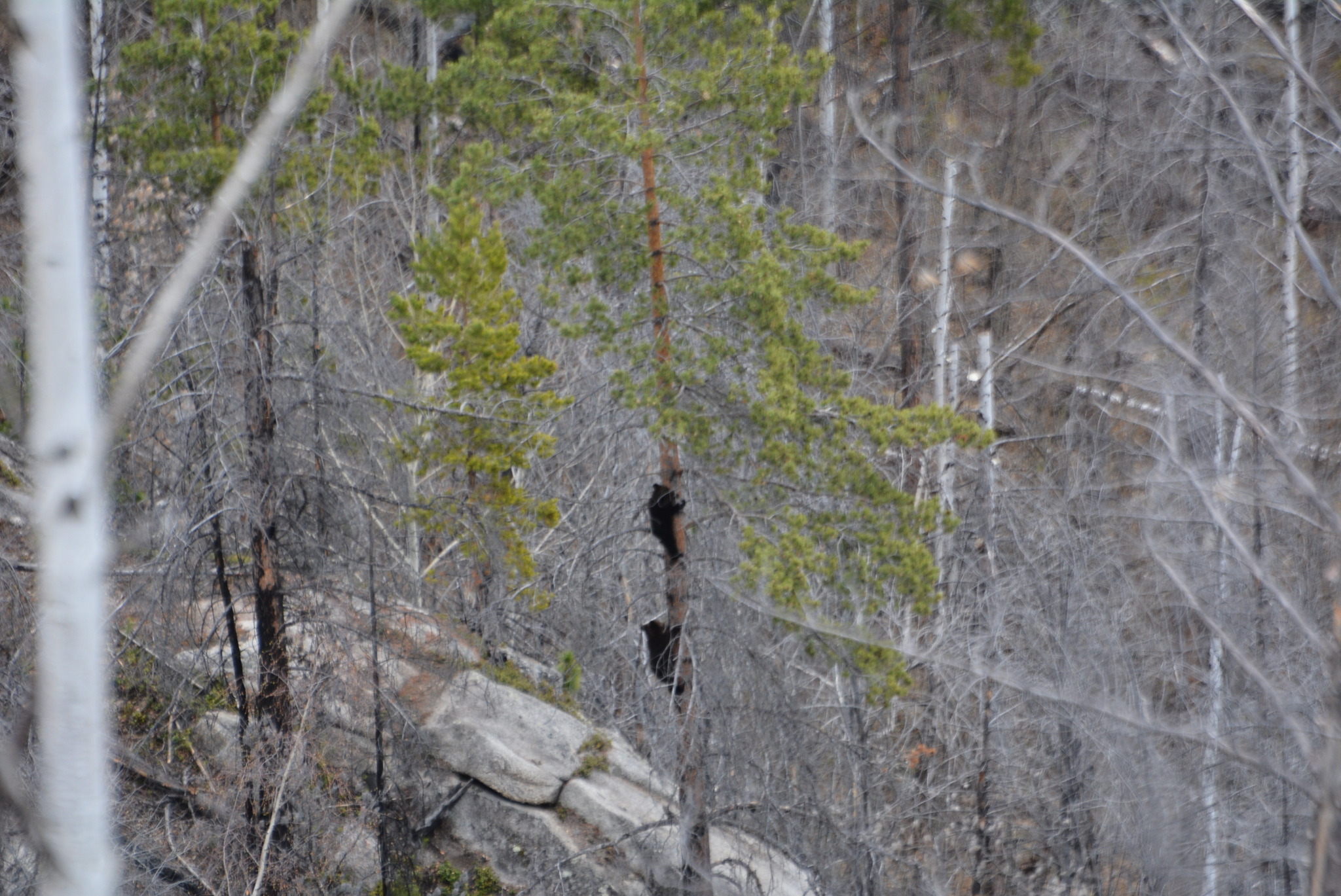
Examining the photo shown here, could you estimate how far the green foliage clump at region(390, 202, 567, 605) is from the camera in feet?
28.9

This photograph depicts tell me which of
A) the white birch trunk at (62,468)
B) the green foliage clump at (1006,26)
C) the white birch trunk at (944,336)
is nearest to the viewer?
the white birch trunk at (62,468)

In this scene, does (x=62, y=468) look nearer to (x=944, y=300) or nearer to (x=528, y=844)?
(x=528, y=844)

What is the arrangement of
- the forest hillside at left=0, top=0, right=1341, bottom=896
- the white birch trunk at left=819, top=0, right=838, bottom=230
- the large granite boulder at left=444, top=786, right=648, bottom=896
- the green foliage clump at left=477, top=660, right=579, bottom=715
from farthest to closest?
the white birch trunk at left=819, top=0, right=838, bottom=230, the green foliage clump at left=477, top=660, right=579, bottom=715, the large granite boulder at left=444, top=786, right=648, bottom=896, the forest hillside at left=0, top=0, right=1341, bottom=896

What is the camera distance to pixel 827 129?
1731cm

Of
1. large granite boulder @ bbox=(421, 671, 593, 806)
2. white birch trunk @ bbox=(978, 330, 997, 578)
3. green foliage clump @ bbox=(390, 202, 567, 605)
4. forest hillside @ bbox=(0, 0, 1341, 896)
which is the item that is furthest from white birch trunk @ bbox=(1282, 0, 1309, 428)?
large granite boulder @ bbox=(421, 671, 593, 806)

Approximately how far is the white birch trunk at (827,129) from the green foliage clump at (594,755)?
8366 millimetres

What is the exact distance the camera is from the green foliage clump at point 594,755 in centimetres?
1098

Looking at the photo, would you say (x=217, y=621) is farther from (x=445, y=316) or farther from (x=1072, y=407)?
(x=1072, y=407)

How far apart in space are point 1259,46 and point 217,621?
12.9m

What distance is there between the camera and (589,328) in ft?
23.4

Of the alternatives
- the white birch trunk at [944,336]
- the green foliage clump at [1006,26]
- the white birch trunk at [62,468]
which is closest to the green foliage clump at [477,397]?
the white birch trunk at [944,336]

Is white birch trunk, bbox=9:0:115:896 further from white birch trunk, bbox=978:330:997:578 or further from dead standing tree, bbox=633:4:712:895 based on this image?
white birch trunk, bbox=978:330:997:578

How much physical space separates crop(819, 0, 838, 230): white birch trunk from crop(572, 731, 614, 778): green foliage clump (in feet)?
27.4

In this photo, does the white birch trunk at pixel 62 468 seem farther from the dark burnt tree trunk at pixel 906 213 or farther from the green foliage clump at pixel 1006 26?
the green foliage clump at pixel 1006 26
